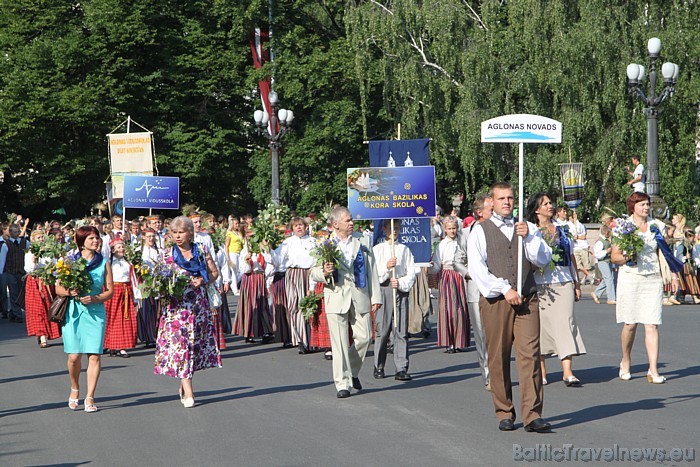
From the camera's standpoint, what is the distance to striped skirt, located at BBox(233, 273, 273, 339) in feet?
52.2

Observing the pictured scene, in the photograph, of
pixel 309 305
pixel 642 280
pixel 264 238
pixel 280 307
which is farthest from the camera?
pixel 264 238

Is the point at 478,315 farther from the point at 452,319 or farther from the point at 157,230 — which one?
the point at 157,230

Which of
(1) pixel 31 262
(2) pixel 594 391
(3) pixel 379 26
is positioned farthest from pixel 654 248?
(3) pixel 379 26

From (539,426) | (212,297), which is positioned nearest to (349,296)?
(212,297)

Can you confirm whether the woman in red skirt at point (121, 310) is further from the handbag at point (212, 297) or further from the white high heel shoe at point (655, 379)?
the white high heel shoe at point (655, 379)

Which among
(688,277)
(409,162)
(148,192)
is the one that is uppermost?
(409,162)

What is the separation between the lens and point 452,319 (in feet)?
46.3

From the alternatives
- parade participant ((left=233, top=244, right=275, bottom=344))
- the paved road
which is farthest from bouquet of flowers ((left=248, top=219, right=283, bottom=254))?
the paved road

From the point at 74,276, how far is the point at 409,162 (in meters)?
5.48

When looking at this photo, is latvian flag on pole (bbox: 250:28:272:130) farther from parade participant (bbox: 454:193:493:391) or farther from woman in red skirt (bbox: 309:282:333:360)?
parade participant (bbox: 454:193:493:391)

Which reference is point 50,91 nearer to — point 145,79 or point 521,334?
point 145,79

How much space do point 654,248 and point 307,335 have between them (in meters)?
5.08

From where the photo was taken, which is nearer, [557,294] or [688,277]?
[557,294]

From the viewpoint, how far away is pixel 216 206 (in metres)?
42.9
